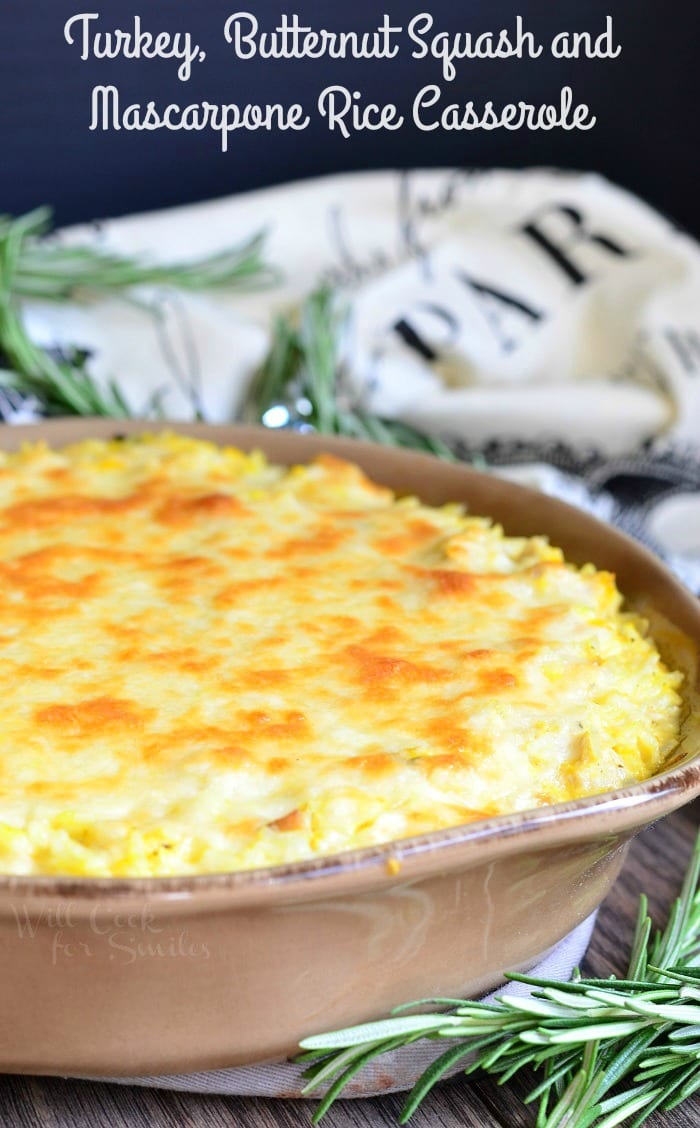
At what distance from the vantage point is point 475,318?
10.2ft

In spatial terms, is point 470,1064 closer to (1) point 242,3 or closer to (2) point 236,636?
(2) point 236,636

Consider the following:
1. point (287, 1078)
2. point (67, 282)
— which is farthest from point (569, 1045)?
point (67, 282)

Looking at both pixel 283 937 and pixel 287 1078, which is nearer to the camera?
pixel 283 937

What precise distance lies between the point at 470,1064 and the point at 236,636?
0.61 meters

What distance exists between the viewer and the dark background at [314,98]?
3.16 m

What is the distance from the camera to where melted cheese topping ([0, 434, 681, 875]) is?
139cm

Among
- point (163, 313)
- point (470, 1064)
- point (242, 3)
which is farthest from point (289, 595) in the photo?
point (242, 3)

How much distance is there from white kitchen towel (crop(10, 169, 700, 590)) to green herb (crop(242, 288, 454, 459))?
41mm

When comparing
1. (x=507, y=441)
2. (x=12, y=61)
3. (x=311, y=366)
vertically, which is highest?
(x=12, y=61)

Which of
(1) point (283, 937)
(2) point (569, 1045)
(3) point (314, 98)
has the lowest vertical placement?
(2) point (569, 1045)

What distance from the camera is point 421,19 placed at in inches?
130

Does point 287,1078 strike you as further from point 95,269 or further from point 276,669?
point 95,269

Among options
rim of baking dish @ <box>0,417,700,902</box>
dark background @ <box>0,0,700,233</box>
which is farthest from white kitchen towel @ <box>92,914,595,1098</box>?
dark background @ <box>0,0,700,233</box>

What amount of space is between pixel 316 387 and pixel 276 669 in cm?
114
